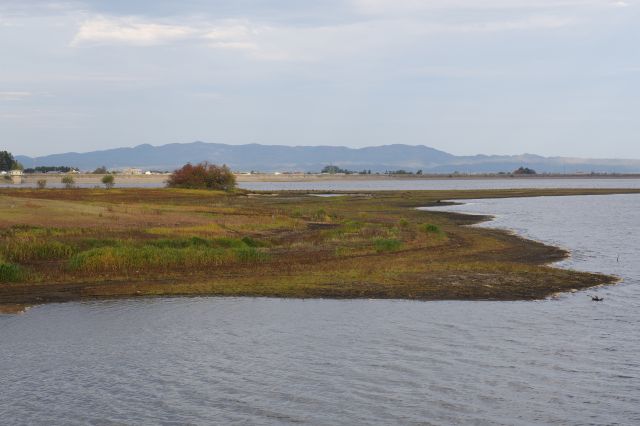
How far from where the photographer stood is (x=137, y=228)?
1644 inches

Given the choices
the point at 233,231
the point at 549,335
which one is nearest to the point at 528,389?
the point at 549,335

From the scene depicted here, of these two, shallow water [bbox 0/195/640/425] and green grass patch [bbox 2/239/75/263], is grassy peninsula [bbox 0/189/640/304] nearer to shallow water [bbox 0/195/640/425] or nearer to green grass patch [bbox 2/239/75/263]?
green grass patch [bbox 2/239/75/263]

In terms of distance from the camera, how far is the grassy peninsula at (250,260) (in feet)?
87.6

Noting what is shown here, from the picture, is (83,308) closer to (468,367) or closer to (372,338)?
(372,338)

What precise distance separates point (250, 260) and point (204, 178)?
85315 mm

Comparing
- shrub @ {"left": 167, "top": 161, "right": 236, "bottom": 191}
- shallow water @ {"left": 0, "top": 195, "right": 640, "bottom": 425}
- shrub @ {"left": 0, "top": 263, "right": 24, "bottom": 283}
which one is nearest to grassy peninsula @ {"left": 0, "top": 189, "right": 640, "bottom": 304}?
shrub @ {"left": 0, "top": 263, "right": 24, "bottom": 283}

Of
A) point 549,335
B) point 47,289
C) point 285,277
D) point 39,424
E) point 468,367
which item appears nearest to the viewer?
point 39,424

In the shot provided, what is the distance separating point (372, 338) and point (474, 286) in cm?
841

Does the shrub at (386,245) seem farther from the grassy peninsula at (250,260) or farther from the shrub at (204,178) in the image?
the shrub at (204,178)

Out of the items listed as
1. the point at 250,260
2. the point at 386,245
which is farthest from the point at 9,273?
the point at 386,245

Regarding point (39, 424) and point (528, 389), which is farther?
point (528, 389)

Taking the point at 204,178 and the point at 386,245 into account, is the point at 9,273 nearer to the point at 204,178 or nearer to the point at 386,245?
the point at 386,245

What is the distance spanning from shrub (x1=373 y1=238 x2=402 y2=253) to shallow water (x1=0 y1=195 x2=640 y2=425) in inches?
521

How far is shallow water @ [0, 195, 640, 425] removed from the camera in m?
14.7
